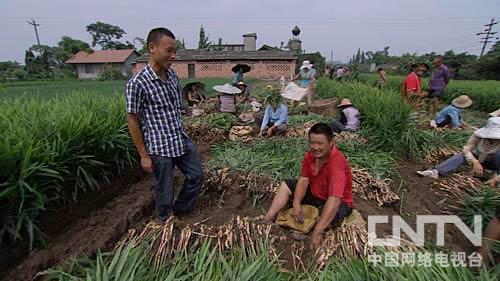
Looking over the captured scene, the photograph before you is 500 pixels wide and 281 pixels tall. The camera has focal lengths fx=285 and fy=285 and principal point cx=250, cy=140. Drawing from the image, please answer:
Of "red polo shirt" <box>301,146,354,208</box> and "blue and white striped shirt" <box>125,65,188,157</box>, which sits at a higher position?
"blue and white striped shirt" <box>125,65,188,157</box>

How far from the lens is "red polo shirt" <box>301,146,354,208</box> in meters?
2.15

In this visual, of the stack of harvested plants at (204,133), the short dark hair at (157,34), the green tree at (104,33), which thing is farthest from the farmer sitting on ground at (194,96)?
the green tree at (104,33)

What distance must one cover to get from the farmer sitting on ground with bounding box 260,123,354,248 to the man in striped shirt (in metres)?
0.85

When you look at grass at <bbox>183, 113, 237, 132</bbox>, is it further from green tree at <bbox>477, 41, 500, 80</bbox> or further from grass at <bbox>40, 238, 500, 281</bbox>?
green tree at <bbox>477, 41, 500, 80</bbox>

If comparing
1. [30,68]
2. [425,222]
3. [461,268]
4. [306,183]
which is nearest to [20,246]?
[306,183]

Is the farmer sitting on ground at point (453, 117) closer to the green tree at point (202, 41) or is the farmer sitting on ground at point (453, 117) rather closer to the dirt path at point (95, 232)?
the dirt path at point (95, 232)

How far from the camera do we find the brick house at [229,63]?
2667 centimetres

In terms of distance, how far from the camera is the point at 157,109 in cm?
223

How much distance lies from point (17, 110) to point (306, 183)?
2887 millimetres

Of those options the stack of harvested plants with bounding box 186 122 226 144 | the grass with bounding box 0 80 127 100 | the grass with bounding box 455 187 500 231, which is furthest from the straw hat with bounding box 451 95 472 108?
the grass with bounding box 0 80 127 100

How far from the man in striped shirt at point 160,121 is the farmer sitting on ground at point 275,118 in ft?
8.42

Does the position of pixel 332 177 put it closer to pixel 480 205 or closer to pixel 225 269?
pixel 225 269

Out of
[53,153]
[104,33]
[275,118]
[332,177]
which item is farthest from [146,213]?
[104,33]

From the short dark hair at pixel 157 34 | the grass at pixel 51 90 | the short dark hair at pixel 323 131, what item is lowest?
the grass at pixel 51 90
